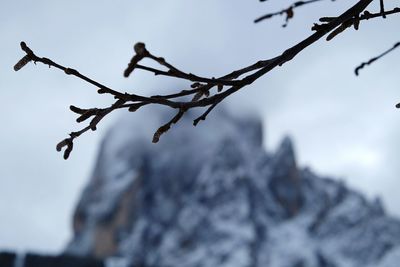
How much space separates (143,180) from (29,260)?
59.5 m

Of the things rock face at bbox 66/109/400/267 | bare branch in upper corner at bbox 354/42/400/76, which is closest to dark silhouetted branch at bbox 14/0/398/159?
bare branch in upper corner at bbox 354/42/400/76

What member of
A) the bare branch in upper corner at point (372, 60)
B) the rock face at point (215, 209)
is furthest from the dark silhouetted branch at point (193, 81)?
the rock face at point (215, 209)

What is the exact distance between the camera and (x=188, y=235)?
278 ft

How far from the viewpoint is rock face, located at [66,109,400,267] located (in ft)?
265

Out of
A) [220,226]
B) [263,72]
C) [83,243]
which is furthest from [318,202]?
[263,72]

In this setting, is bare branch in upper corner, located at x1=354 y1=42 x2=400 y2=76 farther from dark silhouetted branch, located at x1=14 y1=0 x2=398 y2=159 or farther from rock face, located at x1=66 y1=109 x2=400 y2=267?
rock face, located at x1=66 y1=109 x2=400 y2=267

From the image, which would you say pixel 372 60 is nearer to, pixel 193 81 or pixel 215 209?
pixel 193 81

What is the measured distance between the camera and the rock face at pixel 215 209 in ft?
265

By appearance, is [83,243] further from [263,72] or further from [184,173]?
[263,72]

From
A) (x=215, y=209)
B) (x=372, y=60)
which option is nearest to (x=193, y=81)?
(x=372, y=60)

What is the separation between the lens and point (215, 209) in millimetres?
89938

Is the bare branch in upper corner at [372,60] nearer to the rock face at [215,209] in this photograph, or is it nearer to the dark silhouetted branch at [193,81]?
the dark silhouetted branch at [193,81]

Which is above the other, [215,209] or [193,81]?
[215,209]

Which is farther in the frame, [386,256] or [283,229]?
[283,229]
